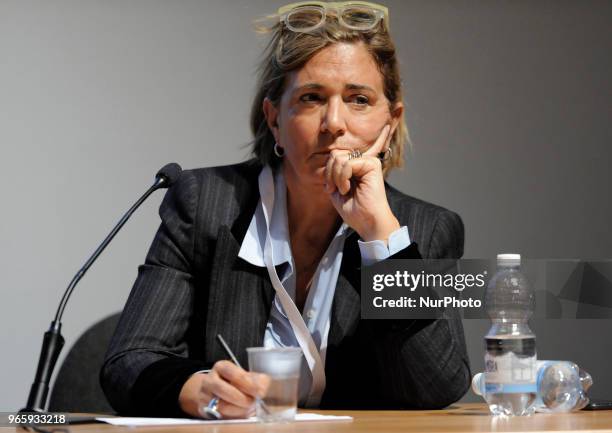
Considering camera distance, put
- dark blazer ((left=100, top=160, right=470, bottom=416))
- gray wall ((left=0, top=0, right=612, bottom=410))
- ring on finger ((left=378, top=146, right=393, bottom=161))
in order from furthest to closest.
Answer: gray wall ((left=0, top=0, right=612, bottom=410)) → ring on finger ((left=378, top=146, right=393, bottom=161)) → dark blazer ((left=100, top=160, right=470, bottom=416))

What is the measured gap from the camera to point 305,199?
7.47ft

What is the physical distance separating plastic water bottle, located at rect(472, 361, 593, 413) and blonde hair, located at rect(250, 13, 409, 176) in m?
0.78

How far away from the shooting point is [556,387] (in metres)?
1.78

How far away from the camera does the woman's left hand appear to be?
2018 mm

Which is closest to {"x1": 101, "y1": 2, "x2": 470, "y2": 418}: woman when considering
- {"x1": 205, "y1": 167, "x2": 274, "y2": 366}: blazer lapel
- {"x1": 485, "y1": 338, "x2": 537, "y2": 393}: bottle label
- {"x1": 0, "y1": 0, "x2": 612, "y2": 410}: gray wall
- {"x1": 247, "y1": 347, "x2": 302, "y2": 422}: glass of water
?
{"x1": 205, "y1": 167, "x2": 274, "y2": 366}: blazer lapel

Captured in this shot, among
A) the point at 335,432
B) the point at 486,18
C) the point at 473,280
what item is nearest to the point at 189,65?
the point at 486,18

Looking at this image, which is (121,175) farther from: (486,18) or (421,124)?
(486,18)

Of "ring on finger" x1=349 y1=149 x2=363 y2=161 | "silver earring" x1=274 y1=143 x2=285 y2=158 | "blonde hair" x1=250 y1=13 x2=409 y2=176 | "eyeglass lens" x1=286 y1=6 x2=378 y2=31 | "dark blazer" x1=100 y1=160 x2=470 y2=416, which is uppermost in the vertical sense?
"eyeglass lens" x1=286 y1=6 x2=378 y2=31

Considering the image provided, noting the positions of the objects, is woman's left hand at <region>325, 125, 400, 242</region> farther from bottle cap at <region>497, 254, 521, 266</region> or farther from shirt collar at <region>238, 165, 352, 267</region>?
bottle cap at <region>497, 254, 521, 266</region>

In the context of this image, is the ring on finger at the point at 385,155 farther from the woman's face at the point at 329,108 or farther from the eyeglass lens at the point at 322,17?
the eyeglass lens at the point at 322,17

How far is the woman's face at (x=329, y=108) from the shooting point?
84.0 inches

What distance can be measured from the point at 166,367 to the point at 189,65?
179 centimetres

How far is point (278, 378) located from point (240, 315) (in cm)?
64

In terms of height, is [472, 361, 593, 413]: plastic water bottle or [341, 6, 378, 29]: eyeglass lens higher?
[341, 6, 378, 29]: eyeglass lens
